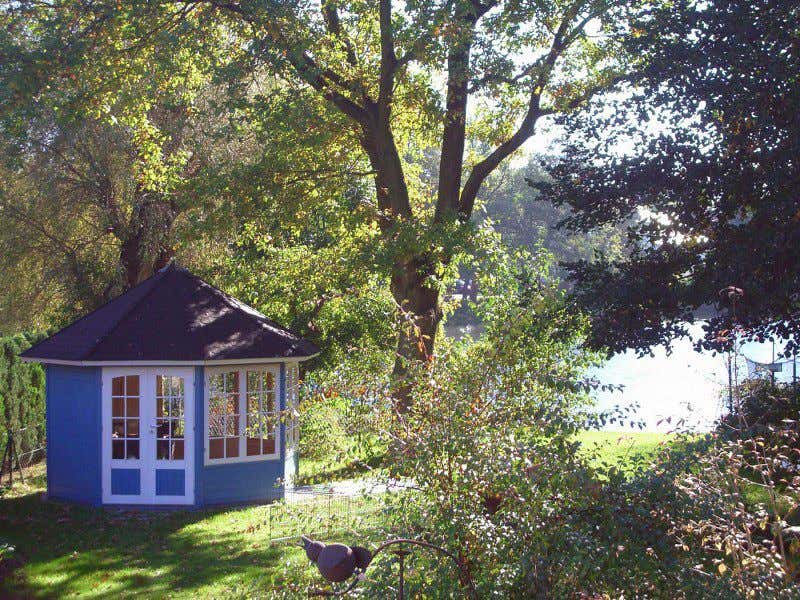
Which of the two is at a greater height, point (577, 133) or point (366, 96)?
point (366, 96)

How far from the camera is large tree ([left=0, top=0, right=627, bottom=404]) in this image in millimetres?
14094

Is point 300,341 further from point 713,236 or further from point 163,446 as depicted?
point 713,236

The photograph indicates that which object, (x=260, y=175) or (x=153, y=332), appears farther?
(x=260, y=175)

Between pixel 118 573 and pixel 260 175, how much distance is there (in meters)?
8.20

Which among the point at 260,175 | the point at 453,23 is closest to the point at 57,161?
the point at 260,175

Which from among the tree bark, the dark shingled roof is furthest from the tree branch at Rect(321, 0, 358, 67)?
the tree bark

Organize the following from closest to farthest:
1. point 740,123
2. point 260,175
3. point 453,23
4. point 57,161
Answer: point 740,123, point 453,23, point 260,175, point 57,161

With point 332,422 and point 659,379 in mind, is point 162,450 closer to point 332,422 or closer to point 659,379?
point 332,422

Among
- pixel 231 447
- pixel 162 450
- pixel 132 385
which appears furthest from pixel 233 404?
pixel 132 385

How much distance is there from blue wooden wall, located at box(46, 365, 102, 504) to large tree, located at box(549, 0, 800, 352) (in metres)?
8.09

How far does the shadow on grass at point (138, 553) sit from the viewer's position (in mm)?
9695

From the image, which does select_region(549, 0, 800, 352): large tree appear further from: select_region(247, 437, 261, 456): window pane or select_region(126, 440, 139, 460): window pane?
select_region(126, 440, 139, 460): window pane

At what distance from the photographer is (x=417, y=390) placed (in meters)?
7.31

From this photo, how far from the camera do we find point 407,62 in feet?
49.4
